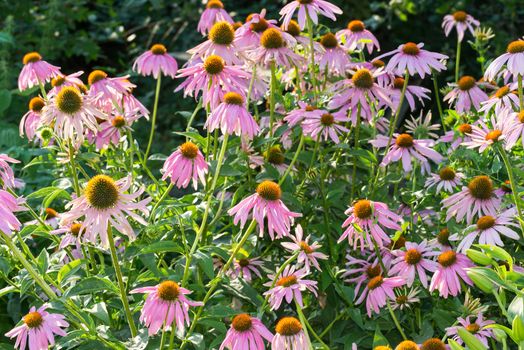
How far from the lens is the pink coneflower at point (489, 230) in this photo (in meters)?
1.88

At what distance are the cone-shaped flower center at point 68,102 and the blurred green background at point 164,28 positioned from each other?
2.31 metres

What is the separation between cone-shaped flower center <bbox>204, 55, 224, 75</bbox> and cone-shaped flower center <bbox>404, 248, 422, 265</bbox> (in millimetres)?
584

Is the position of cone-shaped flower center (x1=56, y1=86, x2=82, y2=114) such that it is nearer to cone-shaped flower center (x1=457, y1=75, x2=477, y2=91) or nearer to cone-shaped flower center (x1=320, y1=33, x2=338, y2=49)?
cone-shaped flower center (x1=320, y1=33, x2=338, y2=49)

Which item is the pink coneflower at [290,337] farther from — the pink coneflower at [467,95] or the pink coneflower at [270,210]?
the pink coneflower at [467,95]

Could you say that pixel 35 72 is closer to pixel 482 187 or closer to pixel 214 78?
pixel 214 78

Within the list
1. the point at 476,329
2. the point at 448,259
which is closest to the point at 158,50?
the point at 448,259

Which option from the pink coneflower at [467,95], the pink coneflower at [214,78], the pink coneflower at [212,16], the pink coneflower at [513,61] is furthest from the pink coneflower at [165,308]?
the pink coneflower at [212,16]

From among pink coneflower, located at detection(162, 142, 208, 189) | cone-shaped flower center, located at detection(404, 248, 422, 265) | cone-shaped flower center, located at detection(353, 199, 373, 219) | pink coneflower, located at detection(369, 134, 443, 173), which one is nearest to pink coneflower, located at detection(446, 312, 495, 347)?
cone-shaped flower center, located at detection(404, 248, 422, 265)

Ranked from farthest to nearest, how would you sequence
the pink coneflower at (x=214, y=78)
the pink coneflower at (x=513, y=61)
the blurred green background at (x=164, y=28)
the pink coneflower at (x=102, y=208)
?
the blurred green background at (x=164, y=28) → the pink coneflower at (x=513, y=61) → the pink coneflower at (x=214, y=78) → the pink coneflower at (x=102, y=208)

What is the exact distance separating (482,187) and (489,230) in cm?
14

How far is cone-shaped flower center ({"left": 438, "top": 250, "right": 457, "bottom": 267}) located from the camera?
6.22 feet

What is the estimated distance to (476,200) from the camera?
2.04 metres

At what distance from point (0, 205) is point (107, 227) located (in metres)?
0.20

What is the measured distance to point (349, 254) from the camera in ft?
7.30
